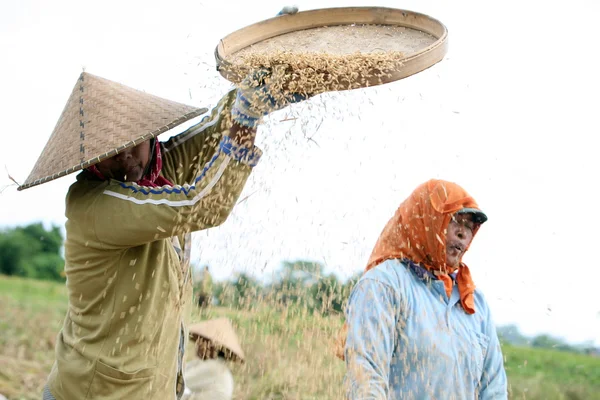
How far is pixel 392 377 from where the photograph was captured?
283 centimetres

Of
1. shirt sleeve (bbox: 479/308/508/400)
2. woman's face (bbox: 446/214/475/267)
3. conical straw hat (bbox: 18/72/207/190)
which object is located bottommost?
shirt sleeve (bbox: 479/308/508/400)

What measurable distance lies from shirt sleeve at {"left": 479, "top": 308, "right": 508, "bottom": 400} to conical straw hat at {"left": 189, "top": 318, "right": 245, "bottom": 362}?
194 centimetres

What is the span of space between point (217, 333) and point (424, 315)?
209 centimetres

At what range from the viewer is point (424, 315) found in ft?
9.50

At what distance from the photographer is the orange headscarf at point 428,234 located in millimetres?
2996

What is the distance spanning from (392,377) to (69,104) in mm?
1512

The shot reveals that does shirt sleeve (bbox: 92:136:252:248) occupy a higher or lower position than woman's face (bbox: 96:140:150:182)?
lower

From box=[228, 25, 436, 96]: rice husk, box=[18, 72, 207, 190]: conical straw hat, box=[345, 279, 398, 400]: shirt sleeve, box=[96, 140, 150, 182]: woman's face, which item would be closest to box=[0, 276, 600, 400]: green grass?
box=[345, 279, 398, 400]: shirt sleeve

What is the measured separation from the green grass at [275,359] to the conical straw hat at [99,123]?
2.99 feet

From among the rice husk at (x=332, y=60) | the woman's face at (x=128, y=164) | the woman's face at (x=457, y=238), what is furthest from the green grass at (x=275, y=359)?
the rice husk at (x=332, y=60)

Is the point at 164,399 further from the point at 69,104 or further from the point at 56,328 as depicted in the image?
the point at 56,328

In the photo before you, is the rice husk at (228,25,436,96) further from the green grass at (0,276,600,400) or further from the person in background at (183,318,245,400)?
the person in background at (183,318,245,400)

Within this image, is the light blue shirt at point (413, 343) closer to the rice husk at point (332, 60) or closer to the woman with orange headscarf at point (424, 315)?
the woman with orange headscarf at point (424, 315)

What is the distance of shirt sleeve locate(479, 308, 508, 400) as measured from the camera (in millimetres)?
2961
